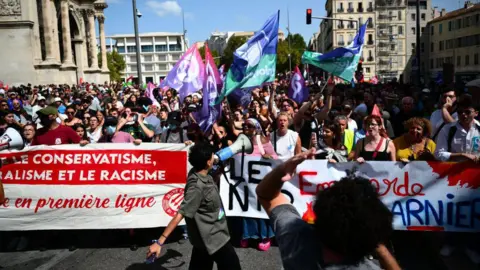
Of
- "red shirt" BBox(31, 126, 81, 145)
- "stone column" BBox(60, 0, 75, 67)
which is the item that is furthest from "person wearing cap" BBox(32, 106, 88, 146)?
"stone column" BBox(60, 0, 75, 67)

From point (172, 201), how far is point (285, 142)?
1.72 m

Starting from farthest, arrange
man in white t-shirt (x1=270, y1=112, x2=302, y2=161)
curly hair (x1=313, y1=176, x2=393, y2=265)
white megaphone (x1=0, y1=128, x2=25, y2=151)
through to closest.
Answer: man in white t-shirt (x1=270, y1=112, x2=302, y2=161), white megaphone (x1=0, y1=128, x2=25, y2=151), curly hair (x1=313, y1=176, x2=393, y2=265)

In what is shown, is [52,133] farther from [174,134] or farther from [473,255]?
[473,255]

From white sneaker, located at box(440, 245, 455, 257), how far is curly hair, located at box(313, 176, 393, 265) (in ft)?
12.5

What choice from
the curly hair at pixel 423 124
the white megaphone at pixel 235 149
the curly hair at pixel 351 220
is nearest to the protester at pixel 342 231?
the curly hair at pixel 351 220

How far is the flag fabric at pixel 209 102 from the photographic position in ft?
23.3

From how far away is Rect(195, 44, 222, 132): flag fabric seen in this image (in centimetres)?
709

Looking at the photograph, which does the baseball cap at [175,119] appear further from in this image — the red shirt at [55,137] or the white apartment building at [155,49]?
the white apartment building at [155,49]

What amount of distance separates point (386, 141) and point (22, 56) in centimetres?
2700

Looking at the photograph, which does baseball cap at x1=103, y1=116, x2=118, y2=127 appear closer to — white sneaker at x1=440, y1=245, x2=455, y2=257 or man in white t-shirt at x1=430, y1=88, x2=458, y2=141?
man in white t-shirt at x1=430, y1=88, x2=458, y2=141

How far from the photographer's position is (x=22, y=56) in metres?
26.1

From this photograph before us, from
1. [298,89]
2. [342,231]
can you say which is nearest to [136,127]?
[298,89]

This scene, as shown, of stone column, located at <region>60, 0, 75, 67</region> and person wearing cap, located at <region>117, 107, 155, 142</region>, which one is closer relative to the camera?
person wearing cap, located at <region>117, 107, 155, 142</region>

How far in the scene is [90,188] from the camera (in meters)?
5.36
